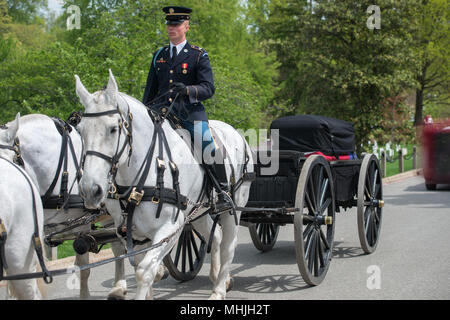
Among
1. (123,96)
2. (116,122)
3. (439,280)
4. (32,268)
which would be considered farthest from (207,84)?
(439,280)

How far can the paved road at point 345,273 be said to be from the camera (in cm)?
666

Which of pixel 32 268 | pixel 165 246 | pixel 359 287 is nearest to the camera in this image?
pixel 32 268

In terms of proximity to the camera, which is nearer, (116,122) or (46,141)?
(116,122)

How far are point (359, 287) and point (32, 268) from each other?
4.26 m

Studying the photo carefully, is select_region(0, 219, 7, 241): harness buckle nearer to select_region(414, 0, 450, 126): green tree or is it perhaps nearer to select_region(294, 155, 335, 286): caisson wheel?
select_region(294, 155, 335, 286): caisson wheel

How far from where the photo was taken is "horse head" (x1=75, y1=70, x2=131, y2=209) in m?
4.15

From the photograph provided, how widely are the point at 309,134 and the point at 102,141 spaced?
461 centimetres

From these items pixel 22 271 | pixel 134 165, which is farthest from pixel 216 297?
pixel 22 271

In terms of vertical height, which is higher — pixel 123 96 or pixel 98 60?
pixel 98 60

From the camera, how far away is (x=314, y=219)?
7160 mm

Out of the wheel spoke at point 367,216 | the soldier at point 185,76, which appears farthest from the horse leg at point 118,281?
the wheel spoke at point 367,216

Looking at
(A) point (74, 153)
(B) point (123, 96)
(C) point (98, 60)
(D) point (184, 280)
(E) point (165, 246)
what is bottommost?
(D) point (184, 280)

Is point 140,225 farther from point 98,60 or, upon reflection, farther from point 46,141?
point 98,60
